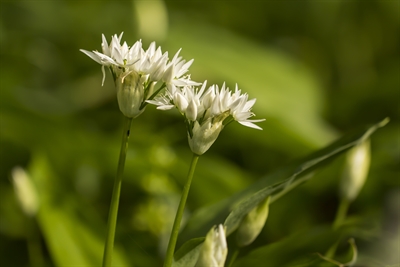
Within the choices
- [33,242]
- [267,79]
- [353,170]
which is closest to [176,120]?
[267,79]

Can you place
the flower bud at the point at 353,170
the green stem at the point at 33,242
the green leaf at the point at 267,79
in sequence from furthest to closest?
1. the green leaf at the point at 267,79
2. the green stem at the point at 33,242
3. the flower bud at the point at 353,170

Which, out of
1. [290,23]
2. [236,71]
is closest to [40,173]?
[236,71]

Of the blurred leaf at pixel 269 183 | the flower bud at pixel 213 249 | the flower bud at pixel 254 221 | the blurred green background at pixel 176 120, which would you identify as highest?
the blurred green background at pixel 176 120

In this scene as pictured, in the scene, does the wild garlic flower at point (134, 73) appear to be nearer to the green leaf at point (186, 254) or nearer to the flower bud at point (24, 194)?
the green leaf at point (186, 254)

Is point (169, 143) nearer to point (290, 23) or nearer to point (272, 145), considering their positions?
point (272, 145)

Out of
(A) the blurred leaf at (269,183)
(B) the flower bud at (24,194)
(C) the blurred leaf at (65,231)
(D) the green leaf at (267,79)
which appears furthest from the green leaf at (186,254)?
(D) the green leaf at (267,79)

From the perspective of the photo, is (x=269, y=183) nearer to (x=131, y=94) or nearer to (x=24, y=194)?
(x=131, y=94)
